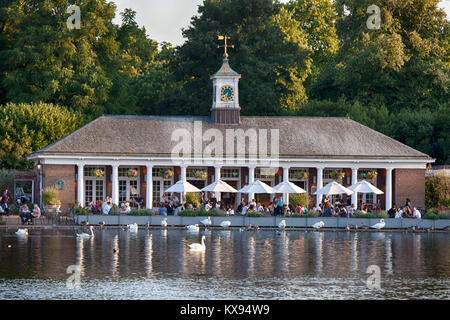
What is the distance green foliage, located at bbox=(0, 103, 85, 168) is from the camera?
196ft

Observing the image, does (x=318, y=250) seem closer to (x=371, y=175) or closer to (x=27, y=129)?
(x=371, y=175)

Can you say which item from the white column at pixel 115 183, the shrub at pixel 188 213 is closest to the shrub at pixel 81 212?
the shrub at pixel 188 213

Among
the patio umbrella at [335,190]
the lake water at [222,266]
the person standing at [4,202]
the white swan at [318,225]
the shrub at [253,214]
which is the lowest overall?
the lake water at [222,266]

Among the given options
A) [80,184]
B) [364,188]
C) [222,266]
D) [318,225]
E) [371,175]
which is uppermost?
[371,175]

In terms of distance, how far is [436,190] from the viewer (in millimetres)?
56250

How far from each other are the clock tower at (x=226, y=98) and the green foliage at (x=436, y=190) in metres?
13.7

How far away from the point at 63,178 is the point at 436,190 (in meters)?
24.2

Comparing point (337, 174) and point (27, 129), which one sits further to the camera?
point (27, 129)

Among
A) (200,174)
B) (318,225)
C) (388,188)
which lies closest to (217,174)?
(200,174)

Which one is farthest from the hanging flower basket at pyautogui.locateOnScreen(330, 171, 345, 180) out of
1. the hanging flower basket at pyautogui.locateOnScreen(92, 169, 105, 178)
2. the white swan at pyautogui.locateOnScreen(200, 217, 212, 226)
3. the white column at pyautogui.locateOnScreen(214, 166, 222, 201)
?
the hanging flower basket at pyautogui.locateOnScreen(92, 169, 105, 178)

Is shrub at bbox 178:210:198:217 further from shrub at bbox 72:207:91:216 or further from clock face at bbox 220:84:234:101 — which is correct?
clock face at bbox 220:84:234:101

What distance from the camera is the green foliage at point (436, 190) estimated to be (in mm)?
56062

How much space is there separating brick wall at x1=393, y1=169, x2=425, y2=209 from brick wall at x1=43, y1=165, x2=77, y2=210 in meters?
20.9

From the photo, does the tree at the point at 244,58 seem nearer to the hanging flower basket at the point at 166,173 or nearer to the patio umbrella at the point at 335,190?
the hanging flower basket at the point at 166,173
